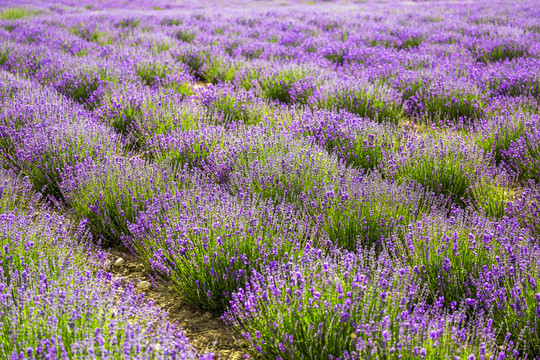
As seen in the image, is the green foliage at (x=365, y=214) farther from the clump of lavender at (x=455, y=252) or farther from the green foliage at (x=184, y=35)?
the green foliage at (x=184, y=35)

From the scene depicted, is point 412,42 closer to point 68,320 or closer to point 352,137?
point 352,137

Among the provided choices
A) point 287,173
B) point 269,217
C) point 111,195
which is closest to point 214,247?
point 269,217

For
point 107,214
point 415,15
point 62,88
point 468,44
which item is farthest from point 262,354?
point 415,15

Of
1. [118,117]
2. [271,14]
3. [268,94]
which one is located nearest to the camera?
[118,117]

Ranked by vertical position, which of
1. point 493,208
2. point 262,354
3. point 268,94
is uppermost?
point 268,94

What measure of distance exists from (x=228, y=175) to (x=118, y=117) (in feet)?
6.16

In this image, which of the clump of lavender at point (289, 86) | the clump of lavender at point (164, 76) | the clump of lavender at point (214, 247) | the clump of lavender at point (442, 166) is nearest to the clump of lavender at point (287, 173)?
the clump of lavender at point (214, 247)

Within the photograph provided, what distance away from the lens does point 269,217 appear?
7.76ft

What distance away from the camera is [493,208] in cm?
280

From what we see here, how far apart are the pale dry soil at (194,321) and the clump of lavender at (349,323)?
0.73 feet

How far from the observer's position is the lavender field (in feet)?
5.40

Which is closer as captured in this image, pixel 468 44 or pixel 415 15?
pixel 468 44

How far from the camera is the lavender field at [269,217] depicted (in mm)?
1646

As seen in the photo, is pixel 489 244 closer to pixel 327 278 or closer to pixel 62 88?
pixel 327 278
